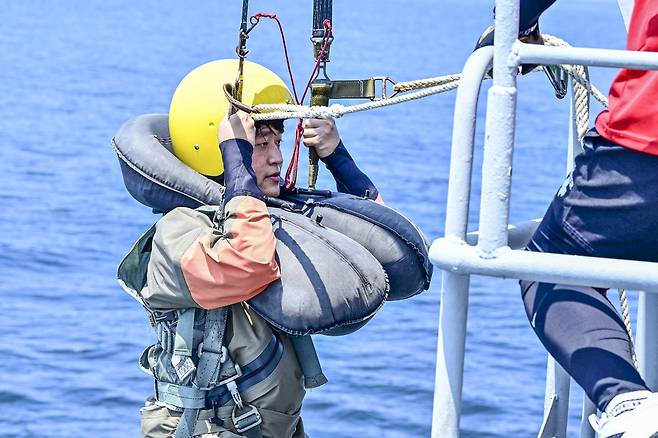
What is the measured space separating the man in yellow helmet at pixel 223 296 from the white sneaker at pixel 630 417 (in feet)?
4.44

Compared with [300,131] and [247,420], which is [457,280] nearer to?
[247,420]

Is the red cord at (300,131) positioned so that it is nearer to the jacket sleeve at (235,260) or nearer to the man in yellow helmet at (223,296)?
the man in yellow helmet at (223,296)

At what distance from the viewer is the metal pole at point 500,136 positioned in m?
2.75

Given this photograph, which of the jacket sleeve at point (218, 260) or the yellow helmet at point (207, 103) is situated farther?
the yellow helmet at point (207, 103)

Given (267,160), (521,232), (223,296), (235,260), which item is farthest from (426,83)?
(223,296)

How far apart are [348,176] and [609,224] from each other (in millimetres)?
1823

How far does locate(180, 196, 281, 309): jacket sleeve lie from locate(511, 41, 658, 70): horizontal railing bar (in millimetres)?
1395

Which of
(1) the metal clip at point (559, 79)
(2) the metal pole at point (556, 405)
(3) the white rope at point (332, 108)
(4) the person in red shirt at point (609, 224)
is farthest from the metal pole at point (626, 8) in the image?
(2) the metal pole at point (556, 405)

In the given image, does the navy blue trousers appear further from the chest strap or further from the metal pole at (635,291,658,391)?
the chest strap

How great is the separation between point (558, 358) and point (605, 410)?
24 centimetres

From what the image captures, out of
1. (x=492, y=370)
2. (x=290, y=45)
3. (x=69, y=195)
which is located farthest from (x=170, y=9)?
(x=492, y=370)

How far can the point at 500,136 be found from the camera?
2.77m

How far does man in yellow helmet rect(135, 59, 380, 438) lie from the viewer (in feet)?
12.8

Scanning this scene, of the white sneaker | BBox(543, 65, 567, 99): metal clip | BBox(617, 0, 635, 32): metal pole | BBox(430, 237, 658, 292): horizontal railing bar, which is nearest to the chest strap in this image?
BBox(543, 65, 567, 99): metal clip
